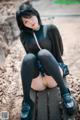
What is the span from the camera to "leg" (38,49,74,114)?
8.44 feet

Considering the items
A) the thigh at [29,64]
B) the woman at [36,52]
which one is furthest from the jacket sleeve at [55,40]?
the thigh at [29,64]

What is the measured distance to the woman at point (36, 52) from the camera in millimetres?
2600

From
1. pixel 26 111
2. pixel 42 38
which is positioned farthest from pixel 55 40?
pixel 26 111

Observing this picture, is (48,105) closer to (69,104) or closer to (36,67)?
(69,104)

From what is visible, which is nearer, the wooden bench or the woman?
the woman

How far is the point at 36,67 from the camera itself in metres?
2.66

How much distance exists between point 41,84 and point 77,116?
0.44 m

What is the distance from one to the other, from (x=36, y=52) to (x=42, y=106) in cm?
54

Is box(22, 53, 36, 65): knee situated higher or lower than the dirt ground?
higher

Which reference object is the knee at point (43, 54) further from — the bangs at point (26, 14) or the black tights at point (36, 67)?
the bangs at point (26, 14)

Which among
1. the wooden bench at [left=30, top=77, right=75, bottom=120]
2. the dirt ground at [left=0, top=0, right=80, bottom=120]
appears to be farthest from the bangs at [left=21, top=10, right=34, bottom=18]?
the dirt ground at [left=0, top=0, right=80, bottom=120]

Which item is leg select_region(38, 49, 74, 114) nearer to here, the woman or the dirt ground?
the woman

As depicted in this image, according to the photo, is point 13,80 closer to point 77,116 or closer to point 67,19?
point 77,116

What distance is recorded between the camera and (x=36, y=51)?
2.75 m
